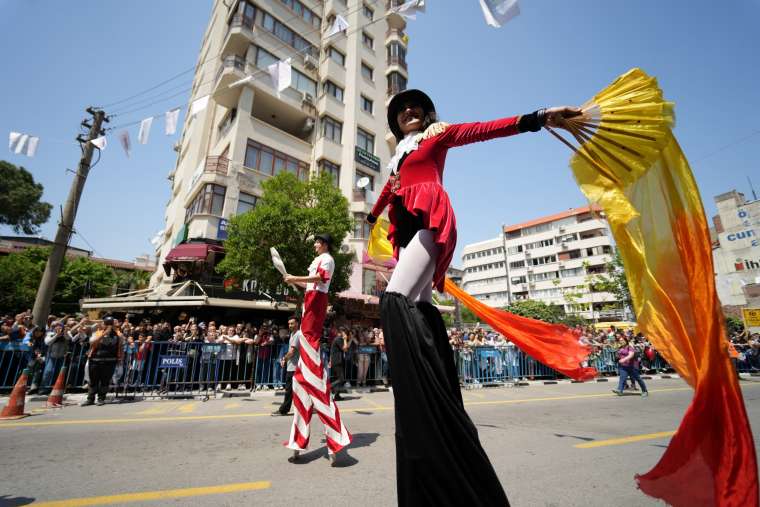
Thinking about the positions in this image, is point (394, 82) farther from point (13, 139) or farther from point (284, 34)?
point (13, 139)

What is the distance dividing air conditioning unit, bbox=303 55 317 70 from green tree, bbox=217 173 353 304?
14.3 m

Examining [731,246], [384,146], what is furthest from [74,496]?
[731,246]

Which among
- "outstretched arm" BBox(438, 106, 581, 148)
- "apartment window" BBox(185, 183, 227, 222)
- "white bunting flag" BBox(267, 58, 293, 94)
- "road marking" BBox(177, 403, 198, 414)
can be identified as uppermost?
"white bunting flag" BBox(267, 58, 293, 94)

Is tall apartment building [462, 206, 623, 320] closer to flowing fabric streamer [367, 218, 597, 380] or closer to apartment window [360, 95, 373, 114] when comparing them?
apartment window [360, 95, 373, 114]

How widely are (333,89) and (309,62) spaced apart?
2.51 meters

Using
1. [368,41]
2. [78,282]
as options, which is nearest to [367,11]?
[368,41]

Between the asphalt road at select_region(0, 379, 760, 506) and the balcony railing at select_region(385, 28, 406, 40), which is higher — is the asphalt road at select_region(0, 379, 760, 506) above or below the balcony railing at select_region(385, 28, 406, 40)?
below

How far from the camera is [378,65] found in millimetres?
30859

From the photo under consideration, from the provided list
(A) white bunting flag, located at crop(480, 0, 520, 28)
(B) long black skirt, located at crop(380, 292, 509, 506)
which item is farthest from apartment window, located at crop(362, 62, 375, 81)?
(B) long black skirt, located at crop(380, 292, 509, 506)

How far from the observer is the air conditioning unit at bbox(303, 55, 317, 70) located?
26.6 metres

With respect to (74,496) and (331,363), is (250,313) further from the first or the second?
(74,496)

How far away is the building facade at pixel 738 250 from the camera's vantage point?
40.7 m

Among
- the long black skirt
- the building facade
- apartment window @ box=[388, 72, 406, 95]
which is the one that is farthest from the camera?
the building facade

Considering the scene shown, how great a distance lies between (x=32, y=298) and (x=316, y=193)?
29.7 meters
